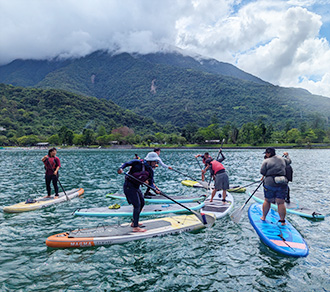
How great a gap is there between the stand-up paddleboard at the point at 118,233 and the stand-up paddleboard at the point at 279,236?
7.17 feet

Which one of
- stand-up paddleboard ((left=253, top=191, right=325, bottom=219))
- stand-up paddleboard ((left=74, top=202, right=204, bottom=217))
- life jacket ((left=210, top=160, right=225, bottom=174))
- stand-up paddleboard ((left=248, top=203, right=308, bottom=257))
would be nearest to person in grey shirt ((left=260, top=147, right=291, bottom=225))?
stand-up paddleboard ((left=248, top=203, right=308, bottom=257))

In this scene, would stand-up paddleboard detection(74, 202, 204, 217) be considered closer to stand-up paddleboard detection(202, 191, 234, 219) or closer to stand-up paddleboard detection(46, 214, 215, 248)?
stand-up paddleboard detection(202, 191, 234, 219)

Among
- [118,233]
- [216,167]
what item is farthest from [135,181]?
[216,167]

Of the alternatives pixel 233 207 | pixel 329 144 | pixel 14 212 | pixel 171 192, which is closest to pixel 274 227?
pixel 233 207

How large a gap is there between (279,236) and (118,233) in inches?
252

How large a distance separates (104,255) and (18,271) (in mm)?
2593

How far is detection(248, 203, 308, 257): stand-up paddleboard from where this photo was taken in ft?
25.3

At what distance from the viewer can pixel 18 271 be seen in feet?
22.3

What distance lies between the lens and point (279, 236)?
863 cm

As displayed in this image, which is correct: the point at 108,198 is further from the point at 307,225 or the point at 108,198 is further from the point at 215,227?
the point at 307,225

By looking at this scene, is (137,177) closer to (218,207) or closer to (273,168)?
(273,168)

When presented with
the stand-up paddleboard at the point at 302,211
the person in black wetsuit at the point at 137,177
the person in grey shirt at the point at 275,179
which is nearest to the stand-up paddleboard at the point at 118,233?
the person in black wetsuit at the point at 137,177

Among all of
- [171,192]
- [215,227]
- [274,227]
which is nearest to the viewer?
[274,227]

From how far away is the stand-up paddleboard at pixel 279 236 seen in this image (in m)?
7.71
